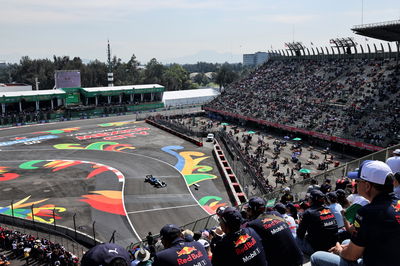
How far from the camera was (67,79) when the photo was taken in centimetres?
8125

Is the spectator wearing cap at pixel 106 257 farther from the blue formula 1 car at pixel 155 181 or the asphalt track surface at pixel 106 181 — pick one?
the blue formula 1 car at pixel 155 181

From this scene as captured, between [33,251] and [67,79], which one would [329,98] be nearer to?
[33,251]

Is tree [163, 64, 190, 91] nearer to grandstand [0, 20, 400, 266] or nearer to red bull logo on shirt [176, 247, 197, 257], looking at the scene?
grandstand [0, 20, 400, 266]

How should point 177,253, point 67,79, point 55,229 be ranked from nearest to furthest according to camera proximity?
1. point 177,253
2. point 55,229
3. point 67,79

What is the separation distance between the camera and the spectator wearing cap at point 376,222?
12.8ft

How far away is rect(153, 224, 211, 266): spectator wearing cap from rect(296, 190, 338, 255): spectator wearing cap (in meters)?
2.53

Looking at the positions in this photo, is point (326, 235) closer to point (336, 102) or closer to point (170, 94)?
point (336, 102)

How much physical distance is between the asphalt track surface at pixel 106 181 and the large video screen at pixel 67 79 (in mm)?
24212

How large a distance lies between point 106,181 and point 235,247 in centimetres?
3275

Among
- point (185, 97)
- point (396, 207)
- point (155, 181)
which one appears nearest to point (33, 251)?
point (155, 181)

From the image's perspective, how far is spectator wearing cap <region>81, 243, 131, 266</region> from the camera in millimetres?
3938

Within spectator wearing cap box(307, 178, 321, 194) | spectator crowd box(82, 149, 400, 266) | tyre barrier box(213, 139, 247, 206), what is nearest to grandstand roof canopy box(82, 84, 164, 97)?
tyre barrier box(213, 139, 247, 206)

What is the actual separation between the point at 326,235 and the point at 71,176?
3529 centimetres

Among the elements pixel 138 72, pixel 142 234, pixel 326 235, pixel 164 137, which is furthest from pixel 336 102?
pixel 138 72
